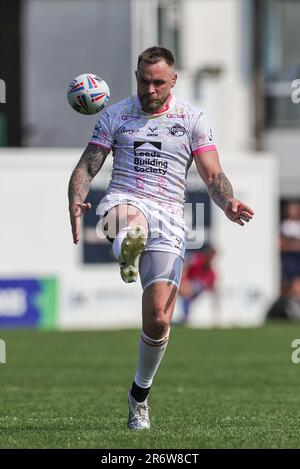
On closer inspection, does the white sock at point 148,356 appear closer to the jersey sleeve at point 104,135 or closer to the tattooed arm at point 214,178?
the tattooed arm at point 214,178

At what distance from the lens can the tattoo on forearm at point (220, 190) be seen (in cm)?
934

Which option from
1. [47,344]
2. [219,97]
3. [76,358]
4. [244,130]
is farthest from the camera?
[244,130]

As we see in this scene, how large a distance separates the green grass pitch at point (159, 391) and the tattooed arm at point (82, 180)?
1.47 metres

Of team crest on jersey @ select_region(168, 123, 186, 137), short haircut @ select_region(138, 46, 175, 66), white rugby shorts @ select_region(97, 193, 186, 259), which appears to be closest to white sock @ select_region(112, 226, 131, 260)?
white rugby shorts @ select_region(97, 193, 186, 259)

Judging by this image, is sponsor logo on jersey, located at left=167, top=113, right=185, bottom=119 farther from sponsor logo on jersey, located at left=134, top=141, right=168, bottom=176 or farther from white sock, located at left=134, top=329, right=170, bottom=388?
white sock, located at left=134, top=329, right=170, bottom=388

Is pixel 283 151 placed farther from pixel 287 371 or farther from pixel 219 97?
pixel 287 371

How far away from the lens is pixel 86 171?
941cm

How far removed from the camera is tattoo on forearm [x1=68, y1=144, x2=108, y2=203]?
933 cm

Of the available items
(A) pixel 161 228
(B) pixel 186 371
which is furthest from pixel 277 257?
(A) pixel 161 228

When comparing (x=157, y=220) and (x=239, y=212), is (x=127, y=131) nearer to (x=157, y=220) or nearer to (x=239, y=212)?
(x=157, y=220)

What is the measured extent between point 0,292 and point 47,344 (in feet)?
16.0

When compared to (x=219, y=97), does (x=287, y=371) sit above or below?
below

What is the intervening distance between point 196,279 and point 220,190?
18804mm

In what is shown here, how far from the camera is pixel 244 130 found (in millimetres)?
35812
